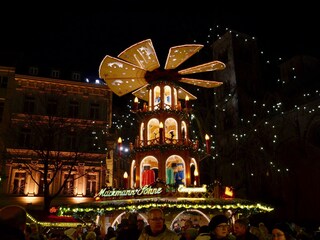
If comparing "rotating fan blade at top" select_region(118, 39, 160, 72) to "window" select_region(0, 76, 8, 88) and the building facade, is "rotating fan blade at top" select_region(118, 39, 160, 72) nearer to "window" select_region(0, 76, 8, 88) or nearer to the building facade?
the building facade

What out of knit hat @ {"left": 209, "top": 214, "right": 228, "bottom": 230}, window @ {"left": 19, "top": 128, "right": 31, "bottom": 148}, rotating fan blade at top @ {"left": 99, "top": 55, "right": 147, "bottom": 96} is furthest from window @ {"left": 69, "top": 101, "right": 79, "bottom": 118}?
knit hat @ {"left": 209, "top": 214, "right": 228, "bottom": 230}

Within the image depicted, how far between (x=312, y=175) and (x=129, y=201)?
66.2ft

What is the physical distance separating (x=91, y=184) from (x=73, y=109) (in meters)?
7.93

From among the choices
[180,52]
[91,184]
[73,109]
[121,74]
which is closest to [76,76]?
[73,109]

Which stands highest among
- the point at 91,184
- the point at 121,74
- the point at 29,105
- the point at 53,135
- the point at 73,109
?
the point at 29,105

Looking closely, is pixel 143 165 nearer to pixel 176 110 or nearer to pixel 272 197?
pixel 176 110

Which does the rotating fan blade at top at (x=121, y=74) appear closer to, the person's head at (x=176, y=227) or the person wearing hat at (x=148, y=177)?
the person wearing hat at (x=148, y=177)

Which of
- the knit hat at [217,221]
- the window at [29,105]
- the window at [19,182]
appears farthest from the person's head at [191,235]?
the window at [29,105]

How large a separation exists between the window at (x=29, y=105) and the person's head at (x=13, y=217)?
1295 inches

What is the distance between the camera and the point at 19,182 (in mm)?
31594

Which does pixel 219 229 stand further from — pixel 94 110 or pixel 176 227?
pixel 94 110

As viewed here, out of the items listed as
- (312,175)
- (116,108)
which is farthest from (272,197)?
(116,108)

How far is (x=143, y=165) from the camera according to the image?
24531 mm

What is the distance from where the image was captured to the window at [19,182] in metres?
31.1
